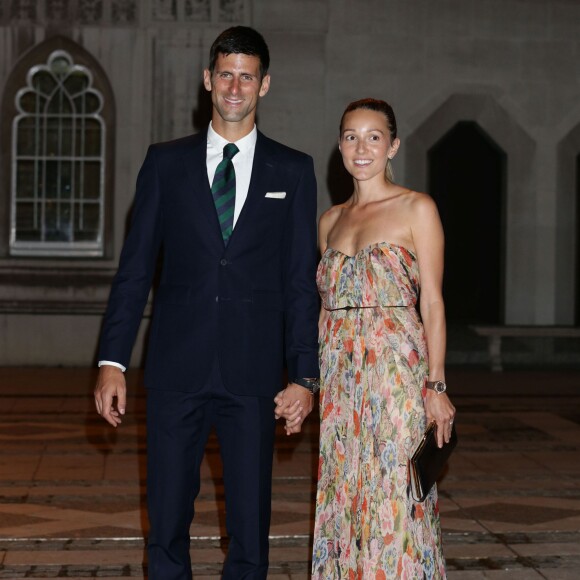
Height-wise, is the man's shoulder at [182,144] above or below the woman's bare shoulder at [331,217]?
above

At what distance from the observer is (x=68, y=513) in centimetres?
595

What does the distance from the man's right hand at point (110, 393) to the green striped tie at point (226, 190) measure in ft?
1.75

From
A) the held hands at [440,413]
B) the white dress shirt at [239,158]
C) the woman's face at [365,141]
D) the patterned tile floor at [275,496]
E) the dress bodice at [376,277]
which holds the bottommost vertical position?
the patterned tile floor at [275,496]

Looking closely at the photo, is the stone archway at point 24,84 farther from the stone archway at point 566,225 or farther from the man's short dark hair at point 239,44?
the man's short dark hair at point 239,44

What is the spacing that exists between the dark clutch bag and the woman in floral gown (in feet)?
0.13

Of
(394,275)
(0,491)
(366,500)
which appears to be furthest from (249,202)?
(0,491)

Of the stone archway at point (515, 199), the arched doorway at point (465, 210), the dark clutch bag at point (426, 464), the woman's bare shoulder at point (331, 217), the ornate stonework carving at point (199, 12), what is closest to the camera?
the dark clutch bag at point (426, 464)

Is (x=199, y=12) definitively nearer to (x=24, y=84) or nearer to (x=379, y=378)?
(x=24, y=84)

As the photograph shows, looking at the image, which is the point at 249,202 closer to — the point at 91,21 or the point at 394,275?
the point at 394,275

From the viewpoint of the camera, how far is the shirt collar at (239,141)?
346 centimetres

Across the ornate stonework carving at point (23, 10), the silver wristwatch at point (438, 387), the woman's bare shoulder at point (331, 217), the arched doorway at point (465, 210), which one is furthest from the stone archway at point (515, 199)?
the silver wristwatch at point (438, 387)

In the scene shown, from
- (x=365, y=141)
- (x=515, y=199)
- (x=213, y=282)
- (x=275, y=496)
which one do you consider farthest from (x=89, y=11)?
(x=213, y=282)

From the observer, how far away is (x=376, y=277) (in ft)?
12.4

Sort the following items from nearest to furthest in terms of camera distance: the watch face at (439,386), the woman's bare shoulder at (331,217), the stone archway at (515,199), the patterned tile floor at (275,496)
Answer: the watch face at (439,386) < the woman's bare shoulder at (331,217) < the patterned tile floor at (275,496) < the stone archway at (515,199)
